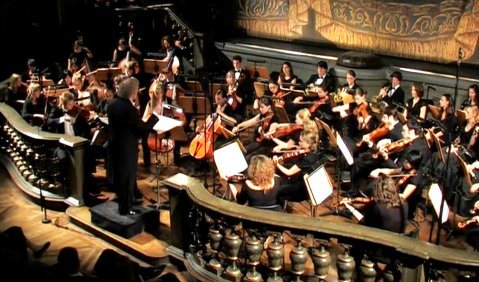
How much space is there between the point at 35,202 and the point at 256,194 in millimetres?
3045

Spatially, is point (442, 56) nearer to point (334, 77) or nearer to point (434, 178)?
point (334, 77)

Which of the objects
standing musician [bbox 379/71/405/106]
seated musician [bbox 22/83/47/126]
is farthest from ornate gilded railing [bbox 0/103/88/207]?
standing musician [bbox 379/71/405/106]

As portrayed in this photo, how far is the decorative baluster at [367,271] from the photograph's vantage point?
4.44 metres

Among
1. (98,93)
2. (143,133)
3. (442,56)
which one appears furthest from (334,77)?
(143,133)

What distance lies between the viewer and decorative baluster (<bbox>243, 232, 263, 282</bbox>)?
4953 millimetres

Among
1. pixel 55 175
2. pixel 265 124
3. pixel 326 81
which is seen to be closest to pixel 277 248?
pixel 55 175

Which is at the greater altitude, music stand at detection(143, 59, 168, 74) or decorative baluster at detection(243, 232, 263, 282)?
music stand at detection(143, 59, 168, 74)

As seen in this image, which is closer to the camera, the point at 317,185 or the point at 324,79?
the point at 317,185

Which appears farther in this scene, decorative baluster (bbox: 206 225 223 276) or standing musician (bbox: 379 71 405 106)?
standing musician (bbox: 379 71 405 106)

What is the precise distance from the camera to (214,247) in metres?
5.26

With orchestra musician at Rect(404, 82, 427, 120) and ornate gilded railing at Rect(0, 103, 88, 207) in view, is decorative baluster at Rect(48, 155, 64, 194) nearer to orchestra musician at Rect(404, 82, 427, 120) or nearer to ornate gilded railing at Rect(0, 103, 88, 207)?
ornate gilded railing at Rect(0, 103, 88, 207)

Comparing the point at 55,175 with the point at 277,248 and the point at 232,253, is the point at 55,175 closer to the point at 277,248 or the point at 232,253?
the point at 232,253

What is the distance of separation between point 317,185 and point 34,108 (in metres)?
4.43

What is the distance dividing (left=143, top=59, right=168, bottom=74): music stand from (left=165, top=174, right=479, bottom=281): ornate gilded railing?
4.94 meters
